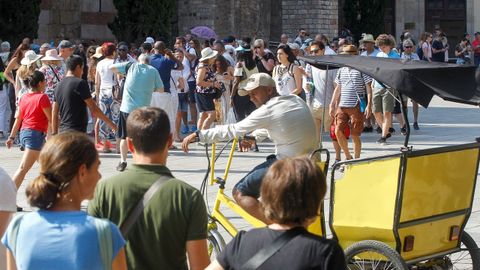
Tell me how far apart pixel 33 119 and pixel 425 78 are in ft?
15.1

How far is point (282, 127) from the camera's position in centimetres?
742

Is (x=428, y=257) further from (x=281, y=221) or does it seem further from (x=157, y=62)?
(x=157, y=62)

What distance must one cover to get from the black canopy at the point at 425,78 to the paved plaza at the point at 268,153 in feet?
→ 6.63

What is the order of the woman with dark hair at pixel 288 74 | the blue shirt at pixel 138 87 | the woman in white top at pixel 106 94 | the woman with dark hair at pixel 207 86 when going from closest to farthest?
the blue shirt at pixel 138 87 → the woman with dark hair at pixel 288 74 → the woman in white top at pixel 106 94 → the woman with dark hair at pixel 207 86

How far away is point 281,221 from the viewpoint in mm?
4117

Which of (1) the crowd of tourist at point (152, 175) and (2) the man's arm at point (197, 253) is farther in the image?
(2) the man's arm at point (197, 253)

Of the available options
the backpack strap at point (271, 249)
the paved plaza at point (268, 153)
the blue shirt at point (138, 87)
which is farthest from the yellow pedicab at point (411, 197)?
the blue shirt at point (138, 87)

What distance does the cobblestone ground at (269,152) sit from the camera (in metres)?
12.4

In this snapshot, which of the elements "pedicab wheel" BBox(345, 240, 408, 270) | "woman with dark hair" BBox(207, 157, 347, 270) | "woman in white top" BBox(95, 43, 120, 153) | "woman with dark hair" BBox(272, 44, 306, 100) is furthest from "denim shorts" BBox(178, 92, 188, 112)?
"woman with dark hair" BBox(207, 157, 347, 270)

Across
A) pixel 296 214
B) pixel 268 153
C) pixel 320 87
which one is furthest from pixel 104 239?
pixel 268 153

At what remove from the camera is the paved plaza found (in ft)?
41.5

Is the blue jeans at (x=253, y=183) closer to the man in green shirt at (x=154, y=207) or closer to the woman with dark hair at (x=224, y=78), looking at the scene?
the man in green shirt at (x=154, y=207)

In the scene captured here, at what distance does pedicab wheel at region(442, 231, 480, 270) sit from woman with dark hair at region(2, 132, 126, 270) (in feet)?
12.4

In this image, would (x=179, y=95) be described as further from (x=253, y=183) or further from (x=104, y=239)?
(x=104, y=239)
